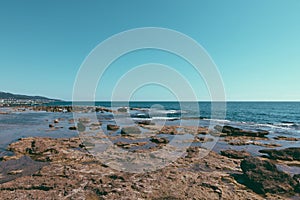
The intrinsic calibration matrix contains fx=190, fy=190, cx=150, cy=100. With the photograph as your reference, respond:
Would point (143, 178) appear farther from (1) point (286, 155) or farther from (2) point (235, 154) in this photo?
(1) point (286, 155)

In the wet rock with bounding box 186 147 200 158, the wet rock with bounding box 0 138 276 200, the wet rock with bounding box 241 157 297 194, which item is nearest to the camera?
the wet rock with bounding box 0 138 276 200

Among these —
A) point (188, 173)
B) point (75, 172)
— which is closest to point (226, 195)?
point (188, 173)

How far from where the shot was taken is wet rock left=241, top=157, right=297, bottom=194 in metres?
9.81

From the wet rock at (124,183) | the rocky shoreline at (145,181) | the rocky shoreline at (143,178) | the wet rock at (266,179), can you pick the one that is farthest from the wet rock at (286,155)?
the wet rock at (266,179)

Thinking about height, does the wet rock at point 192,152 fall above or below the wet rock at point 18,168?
below

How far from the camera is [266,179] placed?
1035 centimetres

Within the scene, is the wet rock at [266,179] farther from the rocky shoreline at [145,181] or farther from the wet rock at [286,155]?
the wet rock at [286,155]

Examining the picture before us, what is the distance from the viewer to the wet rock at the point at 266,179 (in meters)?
9.81

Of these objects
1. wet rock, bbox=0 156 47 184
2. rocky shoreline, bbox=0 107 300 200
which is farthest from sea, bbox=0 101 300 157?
rocky shoreline, bbox=0 107 300 200

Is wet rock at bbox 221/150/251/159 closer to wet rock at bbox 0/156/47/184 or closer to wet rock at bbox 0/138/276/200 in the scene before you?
wet rock at bbox 0/138/276/200

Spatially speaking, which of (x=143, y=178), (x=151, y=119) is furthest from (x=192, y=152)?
(x=151, y=119)

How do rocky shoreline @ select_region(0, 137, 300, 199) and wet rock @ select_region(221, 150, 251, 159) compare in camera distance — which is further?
wet rock @ select_region(221, 150, 251, 159)

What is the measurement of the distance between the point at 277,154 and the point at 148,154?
455 inches

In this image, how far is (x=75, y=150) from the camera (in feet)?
56.1
